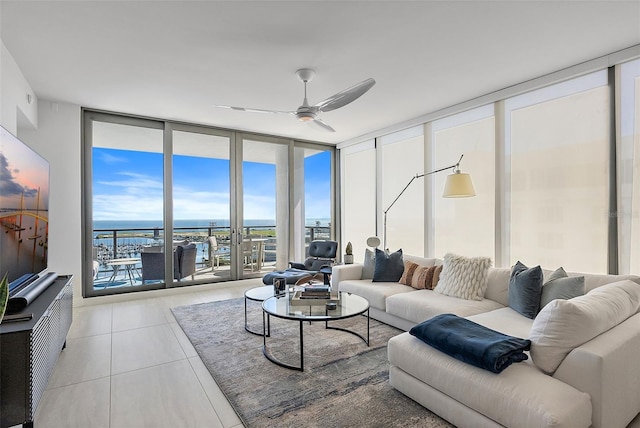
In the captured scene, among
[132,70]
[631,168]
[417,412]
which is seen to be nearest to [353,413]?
[417,412]

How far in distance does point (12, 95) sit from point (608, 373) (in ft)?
16.5

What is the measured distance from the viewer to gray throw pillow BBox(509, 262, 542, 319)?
107 inches

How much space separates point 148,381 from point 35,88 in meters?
3.63

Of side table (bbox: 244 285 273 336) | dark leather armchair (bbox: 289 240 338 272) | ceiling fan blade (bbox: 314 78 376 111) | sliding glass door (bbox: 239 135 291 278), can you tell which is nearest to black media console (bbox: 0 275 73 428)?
side table (bbox: 244 285 273 336)

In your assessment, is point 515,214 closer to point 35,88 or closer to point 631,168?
point 631,168

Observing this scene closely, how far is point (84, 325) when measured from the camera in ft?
12.3

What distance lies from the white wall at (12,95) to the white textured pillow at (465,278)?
4373 millimetres

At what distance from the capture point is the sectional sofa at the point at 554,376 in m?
1.60

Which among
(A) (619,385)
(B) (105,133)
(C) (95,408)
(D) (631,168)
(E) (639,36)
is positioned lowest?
(C) (95,408)

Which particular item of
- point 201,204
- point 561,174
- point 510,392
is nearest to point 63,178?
point 201,204

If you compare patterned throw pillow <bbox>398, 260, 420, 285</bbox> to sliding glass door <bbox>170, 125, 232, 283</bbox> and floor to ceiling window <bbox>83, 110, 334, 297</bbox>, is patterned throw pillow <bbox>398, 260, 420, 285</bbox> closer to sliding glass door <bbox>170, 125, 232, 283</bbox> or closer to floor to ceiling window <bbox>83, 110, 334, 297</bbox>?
floor to ceiling window <bbox>83, 110, 334, 297</bbox>

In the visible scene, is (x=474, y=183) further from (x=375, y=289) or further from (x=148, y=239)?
(x=148, y=239)

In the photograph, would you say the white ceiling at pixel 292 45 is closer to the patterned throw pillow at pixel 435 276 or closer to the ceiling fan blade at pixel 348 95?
the ceiling fan blade at pixel 348 95

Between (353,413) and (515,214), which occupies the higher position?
(515,214)
